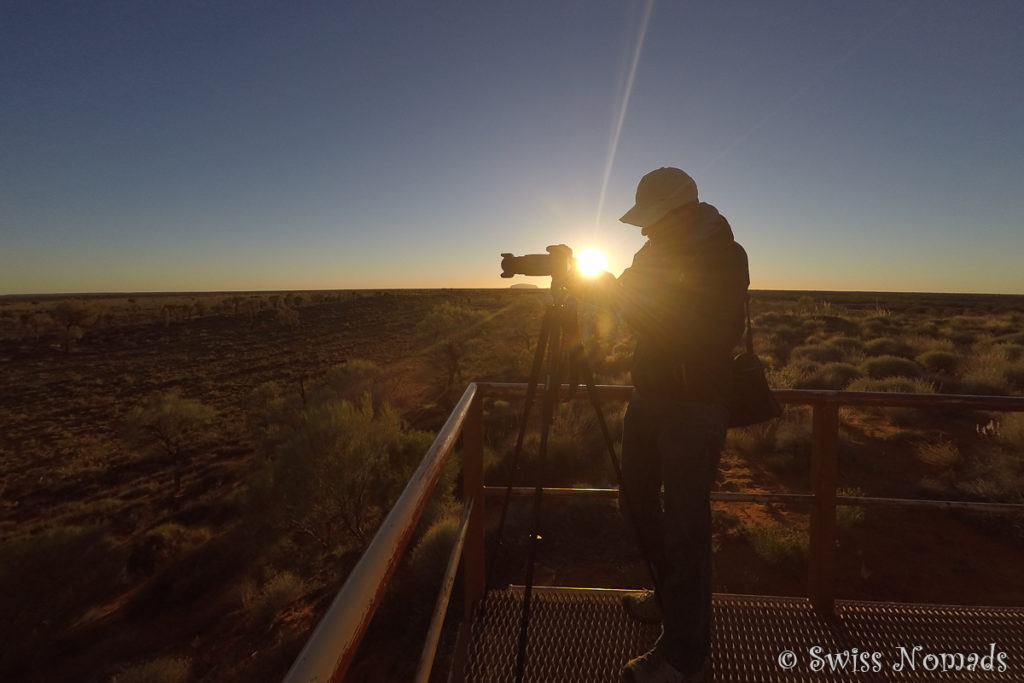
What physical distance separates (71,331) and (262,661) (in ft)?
182

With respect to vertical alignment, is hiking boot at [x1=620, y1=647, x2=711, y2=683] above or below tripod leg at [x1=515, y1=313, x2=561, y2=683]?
below

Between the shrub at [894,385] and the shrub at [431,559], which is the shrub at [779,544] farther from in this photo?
the shrub at [894,385]

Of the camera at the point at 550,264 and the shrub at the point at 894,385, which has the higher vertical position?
the camera at the point at 550,264

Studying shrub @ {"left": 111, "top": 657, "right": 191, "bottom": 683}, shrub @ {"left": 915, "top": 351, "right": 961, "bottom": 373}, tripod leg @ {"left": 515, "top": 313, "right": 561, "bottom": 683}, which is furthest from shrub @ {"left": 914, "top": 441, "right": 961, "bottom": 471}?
shrub @ {"left": 111, "top": 657, "right": 191, "bottom": 683}

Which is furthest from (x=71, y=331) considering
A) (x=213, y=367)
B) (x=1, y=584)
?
(x=1, y=584)

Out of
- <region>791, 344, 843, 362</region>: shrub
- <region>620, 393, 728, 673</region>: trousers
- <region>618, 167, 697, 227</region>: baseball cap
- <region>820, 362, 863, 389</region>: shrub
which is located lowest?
<region>820, 362, 863, 389</region>: shrub

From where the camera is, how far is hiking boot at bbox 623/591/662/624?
2.42 metres

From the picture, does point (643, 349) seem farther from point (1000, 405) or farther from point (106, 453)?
point (106, 453)

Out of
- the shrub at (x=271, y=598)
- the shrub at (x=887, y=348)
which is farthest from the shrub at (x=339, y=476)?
the shrub at (x=887, y=348)

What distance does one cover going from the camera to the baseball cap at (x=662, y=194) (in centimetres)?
181

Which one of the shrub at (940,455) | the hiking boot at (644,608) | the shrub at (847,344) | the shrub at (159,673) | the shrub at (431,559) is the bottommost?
the shrub at (159,673)

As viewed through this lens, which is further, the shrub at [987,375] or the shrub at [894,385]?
the shrub at [894,385]

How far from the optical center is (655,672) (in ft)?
6.36

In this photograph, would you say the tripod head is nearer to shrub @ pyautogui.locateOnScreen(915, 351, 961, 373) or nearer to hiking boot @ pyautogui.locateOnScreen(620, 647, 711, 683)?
hiking boot @ pyautogui.locateOnScreen(620, 647, 711, 683)
